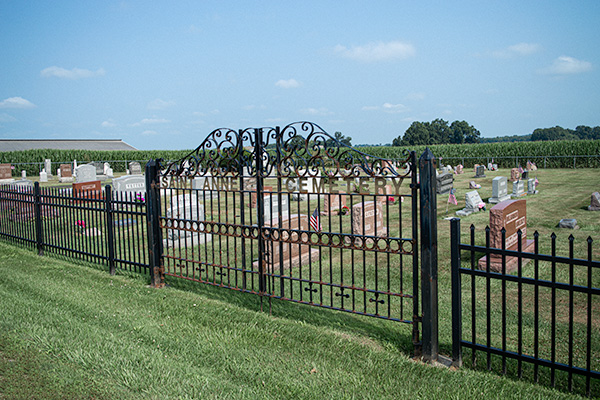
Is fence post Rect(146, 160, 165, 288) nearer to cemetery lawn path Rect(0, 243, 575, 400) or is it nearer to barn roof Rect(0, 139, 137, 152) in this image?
cemetery lawn path Rect(0, 243, 575, 400)

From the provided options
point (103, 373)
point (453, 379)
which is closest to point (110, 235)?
point (103, 373)

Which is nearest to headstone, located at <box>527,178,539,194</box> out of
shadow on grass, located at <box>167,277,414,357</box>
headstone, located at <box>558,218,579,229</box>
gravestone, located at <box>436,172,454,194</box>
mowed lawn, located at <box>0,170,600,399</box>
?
gravestone, located at <box>436,172,454,194</box>

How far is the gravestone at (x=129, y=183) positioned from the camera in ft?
58.1

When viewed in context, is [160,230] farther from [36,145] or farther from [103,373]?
[36,145]

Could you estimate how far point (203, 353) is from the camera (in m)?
4.60

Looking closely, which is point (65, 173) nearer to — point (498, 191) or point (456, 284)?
point (498, 191)

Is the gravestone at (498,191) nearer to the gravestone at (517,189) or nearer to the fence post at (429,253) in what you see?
the gravestone at (517,189)

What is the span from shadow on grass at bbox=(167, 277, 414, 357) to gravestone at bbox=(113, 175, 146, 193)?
38.3 feet

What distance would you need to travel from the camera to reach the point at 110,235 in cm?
813

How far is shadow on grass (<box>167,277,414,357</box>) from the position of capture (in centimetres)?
509

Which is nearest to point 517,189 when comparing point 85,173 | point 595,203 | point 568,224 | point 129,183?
point 595,203

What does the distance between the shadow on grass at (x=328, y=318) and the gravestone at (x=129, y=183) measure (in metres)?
11.7

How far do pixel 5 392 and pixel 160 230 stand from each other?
3418mm

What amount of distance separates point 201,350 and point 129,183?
1473 cm
